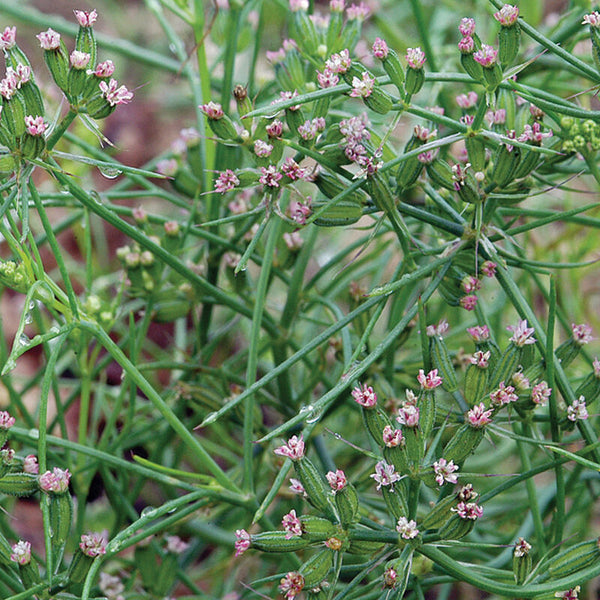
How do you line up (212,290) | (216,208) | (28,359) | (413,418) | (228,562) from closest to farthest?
(413,418)
(212,290)
(216,208)
(228,562)
(28,359)

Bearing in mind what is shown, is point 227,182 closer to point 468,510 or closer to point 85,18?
point 85,18

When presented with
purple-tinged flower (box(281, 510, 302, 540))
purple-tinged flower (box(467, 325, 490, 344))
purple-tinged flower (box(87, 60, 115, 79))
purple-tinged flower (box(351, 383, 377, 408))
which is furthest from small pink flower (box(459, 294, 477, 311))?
purple-tinged flower (box(87, 60, 115, 79))

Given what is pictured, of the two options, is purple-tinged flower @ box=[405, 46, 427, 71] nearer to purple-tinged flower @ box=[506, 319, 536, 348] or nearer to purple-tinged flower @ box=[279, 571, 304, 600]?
purple-tinged flower @ box=[506, 319, 536, 348]

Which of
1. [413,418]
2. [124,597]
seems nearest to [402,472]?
[413,418]

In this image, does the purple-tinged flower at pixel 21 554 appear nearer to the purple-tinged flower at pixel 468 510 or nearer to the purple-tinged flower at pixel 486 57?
the purple-tinged flower at pixel 468 510

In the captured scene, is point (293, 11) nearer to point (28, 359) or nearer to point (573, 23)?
point (573, 23)

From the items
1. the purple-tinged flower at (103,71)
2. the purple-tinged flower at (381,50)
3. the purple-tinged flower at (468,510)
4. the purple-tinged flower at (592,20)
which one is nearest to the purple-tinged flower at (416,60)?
the purple-tinged flower at (381,50)
